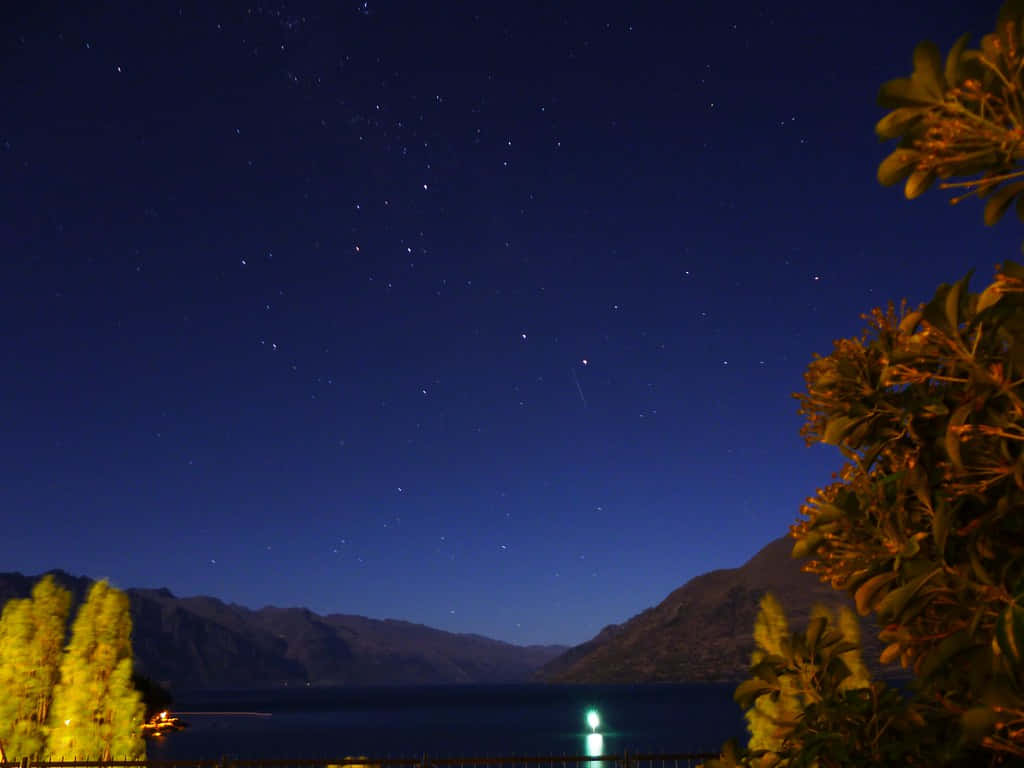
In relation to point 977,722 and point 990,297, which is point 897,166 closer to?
point 990,297

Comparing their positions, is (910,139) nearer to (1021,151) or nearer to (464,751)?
(1021,151)

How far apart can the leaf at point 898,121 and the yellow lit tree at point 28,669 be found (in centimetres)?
2383

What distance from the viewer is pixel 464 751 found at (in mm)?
99125

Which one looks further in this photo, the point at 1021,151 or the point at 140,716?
the point at 140,716

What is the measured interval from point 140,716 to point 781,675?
73.7 feet

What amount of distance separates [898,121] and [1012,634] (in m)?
1.20

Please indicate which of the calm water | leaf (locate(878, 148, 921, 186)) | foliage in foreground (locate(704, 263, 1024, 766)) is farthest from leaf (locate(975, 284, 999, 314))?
the calm water

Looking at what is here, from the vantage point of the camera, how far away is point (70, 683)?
2103cm

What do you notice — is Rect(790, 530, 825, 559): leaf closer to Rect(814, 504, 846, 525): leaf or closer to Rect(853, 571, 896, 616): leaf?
Rect(814, 504, 846, 525): leaf

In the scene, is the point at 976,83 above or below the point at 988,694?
above

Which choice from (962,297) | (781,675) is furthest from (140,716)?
(962,297)

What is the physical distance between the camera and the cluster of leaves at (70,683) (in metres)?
20.7

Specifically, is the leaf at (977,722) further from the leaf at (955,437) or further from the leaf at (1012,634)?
the leaf at (955,437)

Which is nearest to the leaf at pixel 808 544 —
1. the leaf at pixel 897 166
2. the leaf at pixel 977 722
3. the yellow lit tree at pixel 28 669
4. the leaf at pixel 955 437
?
the leaf at pixel 955 437
